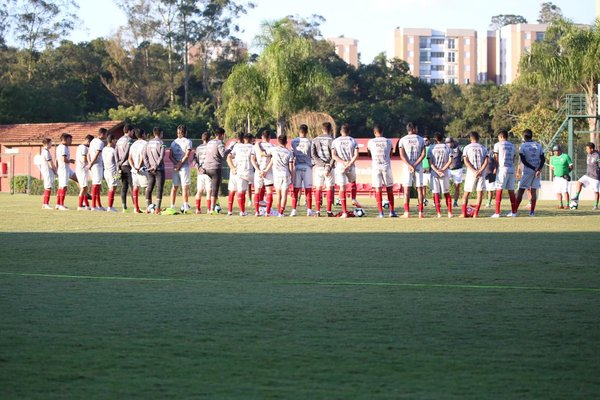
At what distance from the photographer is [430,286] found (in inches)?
368

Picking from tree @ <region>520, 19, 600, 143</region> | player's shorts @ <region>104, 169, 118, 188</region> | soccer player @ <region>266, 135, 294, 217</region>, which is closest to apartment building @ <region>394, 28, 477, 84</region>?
tree @ <region>520, 19, 600, 143</region>

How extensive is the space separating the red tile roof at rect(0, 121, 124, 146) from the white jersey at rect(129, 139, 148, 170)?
29.9m

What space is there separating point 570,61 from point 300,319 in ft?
152

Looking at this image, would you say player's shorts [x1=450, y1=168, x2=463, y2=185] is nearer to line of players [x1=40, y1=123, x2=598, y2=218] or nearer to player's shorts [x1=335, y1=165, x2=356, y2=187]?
line of players [x1=40, y1=123, x2=598, y2=218]

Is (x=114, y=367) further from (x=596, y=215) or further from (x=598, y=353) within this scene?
(x=596, y=215)

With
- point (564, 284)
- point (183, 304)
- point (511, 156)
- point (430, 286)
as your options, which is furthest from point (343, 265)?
point (511, 156)

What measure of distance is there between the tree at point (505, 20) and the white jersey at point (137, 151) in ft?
489

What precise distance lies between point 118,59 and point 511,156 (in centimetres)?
5961

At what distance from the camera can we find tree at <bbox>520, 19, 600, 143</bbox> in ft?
164

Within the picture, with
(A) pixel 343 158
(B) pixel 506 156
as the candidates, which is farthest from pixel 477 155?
(A) pixel 343 158

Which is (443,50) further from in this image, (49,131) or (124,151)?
(124,151)

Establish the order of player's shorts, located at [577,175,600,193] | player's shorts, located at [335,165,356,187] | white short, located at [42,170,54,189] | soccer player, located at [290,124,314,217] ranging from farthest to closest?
1. player's shorts, located at [577,175,600,193]
2. white short, located at [42,170,54,189]
3. soccer player, located at [290,124,314,217]
4. player's shorts, located at [335,165,356,187]

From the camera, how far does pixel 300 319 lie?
7.32 m

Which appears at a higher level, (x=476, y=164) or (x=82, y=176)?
(x=476, y=164)
